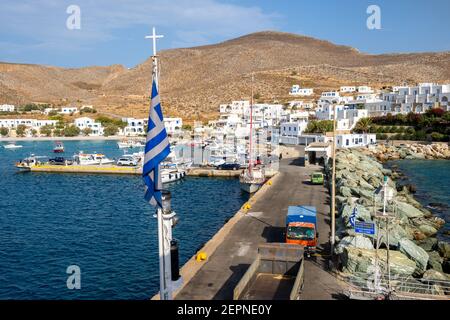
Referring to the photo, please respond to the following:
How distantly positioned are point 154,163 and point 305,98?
138 metres

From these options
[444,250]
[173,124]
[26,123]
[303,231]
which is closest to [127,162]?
[303,231]

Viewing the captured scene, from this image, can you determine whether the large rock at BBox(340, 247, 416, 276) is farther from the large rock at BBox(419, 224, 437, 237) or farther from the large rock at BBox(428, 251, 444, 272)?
the large rock at BBox(419, 224, 437, 237)

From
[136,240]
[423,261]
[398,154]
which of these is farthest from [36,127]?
[423,261]

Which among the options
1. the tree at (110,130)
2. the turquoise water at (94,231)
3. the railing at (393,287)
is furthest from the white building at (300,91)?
the railing at (393,287)

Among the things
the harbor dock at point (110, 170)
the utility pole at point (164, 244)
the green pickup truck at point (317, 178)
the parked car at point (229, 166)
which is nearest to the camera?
the utility pole at point (164, 244)

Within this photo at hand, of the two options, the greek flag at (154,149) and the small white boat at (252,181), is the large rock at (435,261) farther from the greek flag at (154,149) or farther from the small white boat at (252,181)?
the small white boat at (252,181)

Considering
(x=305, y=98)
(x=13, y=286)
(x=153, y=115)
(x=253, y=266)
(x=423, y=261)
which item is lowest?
(x=13, y=286)

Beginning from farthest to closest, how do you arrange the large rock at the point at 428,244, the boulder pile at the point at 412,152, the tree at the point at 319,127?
the tree at the point at 319,127 < the boulder pile at the point at 412,152 < the large rock at the point at 428,244

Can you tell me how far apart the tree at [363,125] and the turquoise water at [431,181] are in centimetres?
1800

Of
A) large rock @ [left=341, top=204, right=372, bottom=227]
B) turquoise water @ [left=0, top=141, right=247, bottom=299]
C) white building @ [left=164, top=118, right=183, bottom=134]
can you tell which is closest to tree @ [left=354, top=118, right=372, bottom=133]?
turquoise water @ [left=0, top=141, right=247, bottom=299]

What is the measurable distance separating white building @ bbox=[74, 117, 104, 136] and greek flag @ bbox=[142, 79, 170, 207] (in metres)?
130

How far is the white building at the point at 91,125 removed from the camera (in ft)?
435

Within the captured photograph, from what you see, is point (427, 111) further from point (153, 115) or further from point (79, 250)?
point (153, 115)
